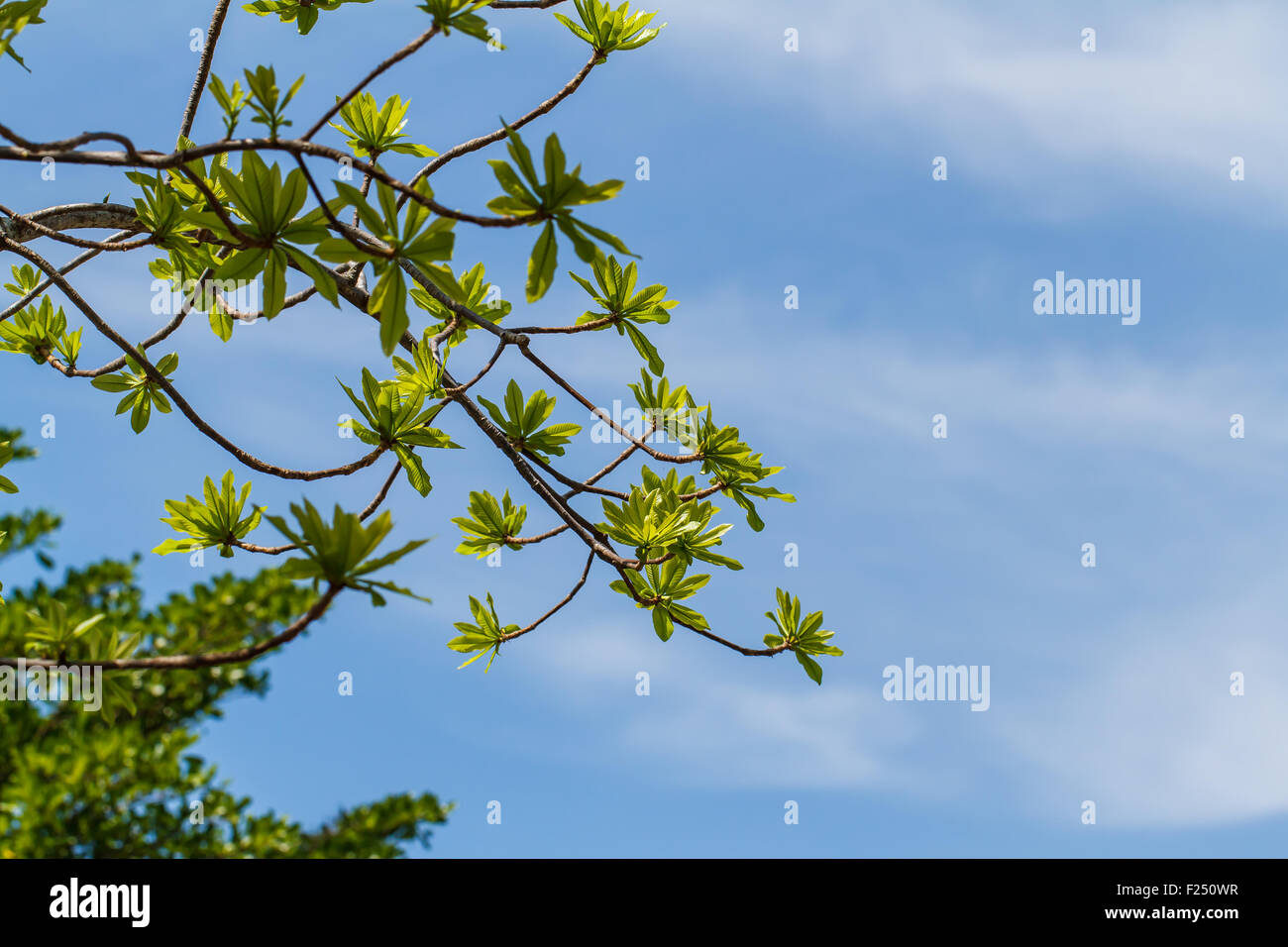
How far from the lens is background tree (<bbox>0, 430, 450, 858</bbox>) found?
5.86m

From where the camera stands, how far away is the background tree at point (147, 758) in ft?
19.2

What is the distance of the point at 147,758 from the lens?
6160mm
